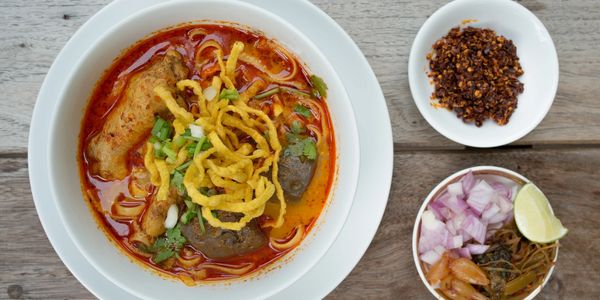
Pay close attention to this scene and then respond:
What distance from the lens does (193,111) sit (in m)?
3.13

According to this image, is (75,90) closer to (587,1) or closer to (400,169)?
(400,169)

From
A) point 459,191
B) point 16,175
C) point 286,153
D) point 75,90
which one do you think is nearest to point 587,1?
point 459,191

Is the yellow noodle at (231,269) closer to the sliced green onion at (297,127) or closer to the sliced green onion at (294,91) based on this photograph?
the sliced green onion at (297,127)

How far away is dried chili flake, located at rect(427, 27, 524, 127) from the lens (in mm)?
3592

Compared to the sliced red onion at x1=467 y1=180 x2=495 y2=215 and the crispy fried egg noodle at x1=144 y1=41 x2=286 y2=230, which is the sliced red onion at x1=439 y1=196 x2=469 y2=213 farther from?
the crispy fried egg noodle at x1=144 y1=41 x2=286 y2=230

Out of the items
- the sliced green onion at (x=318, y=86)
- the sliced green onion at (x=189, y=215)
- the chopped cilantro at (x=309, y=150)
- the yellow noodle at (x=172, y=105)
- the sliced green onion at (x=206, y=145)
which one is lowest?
the sliced green onion at (x=189, y=215)

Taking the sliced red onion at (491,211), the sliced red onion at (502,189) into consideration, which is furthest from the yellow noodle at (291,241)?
the sliced red onion at (502,189)

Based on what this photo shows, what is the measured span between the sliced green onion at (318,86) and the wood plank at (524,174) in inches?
30.5

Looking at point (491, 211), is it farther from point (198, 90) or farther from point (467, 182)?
point (198, 90)

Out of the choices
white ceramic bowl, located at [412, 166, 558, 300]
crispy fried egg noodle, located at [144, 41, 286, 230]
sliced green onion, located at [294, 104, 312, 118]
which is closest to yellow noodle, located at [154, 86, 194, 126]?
crispy fried egg noodle, located at [144, 41, 286, 230]

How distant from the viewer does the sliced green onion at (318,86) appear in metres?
3.10

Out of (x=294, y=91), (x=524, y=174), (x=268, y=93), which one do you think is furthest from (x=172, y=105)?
(x=524, y=174)

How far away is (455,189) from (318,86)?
1143mm

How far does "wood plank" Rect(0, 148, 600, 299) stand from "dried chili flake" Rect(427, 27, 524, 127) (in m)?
0.30
